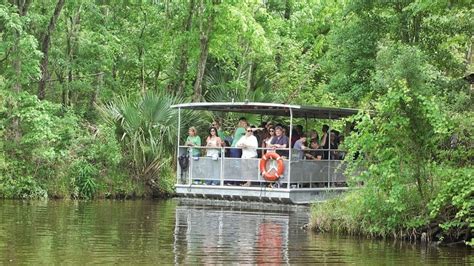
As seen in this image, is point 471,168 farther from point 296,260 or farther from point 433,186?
point 296,260

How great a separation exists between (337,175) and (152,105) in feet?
19.8

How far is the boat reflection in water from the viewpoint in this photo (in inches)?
573

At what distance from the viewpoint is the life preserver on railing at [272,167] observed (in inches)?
969

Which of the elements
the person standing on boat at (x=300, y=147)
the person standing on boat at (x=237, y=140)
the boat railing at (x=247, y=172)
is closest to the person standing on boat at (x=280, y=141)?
the boat railing at (x=247, y=172)

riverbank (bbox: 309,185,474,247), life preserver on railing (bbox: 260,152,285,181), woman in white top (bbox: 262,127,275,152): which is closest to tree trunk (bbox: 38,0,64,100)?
woman in white top (bbox: 262,127,275,152)

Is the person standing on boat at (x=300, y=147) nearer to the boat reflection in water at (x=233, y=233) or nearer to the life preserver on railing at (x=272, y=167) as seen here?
the life preserver on railing at (x=272, y=167)

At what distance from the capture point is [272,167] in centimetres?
2484

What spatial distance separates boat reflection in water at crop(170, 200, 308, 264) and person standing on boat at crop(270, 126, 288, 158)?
56.7 inches

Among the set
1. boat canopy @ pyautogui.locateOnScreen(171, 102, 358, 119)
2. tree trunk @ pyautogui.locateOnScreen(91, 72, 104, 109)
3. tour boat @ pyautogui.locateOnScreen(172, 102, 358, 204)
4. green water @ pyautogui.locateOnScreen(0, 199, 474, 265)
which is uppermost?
tree trunk @ pyautogui.locateOnScreen(91, 72, 104, 109)

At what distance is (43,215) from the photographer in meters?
21.2

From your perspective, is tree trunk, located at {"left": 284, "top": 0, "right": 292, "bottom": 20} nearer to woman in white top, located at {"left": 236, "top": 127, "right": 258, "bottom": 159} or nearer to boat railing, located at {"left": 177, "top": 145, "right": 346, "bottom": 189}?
boat railing, located at {"left": 177, "top": 145, "right": 346, "bottom": 189}

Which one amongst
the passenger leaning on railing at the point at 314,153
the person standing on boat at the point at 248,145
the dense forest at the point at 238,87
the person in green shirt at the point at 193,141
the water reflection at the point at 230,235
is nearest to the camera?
the water reflection at the point at 230,235

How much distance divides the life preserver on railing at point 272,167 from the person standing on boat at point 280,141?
0.26m

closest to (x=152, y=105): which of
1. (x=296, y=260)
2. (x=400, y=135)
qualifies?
(x=400, y=135)
